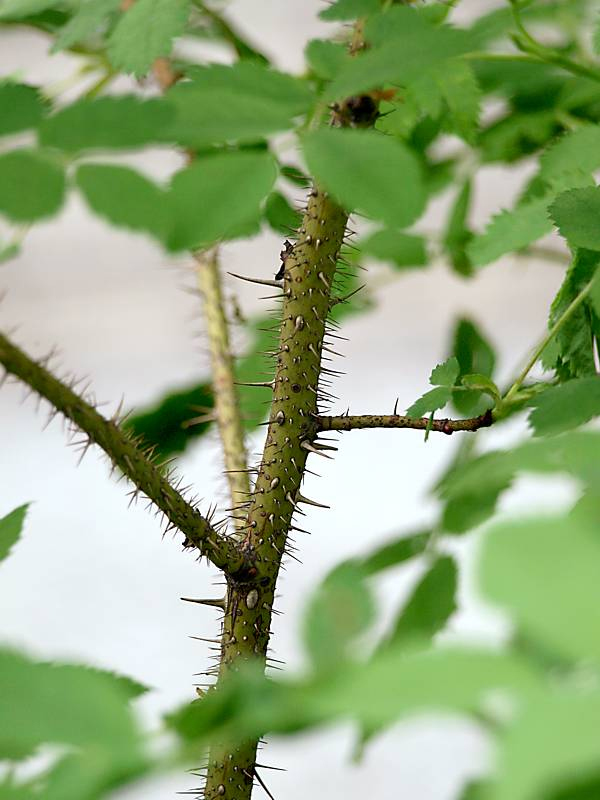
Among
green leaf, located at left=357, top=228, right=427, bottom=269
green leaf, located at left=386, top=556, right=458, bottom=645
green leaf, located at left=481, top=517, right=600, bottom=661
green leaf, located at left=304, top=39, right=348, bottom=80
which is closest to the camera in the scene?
green leaf, located at left=481, top=517, right=600, bottom=661

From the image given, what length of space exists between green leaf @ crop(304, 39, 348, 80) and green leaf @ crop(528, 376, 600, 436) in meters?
0.08

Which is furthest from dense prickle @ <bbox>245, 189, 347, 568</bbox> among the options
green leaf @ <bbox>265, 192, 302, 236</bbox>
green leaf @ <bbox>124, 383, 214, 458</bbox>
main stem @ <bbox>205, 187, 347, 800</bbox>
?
green leaf @ <bbox>124, 383, 214, 458</bbox>

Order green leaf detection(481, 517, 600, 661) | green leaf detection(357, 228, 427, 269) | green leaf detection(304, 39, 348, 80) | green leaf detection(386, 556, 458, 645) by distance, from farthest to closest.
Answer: green leaf detection(357, 228, 427, 269)
green leaf detection(386, 556, 458, 645)
green leaf detection(304, 39, 348, 80)
green leaf detection(481, 517, 600, 661)

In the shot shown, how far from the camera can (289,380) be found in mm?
249

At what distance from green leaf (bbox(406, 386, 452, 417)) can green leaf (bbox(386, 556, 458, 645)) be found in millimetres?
98

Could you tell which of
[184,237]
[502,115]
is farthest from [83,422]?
[502,115]

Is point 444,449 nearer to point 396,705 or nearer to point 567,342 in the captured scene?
point 567,342

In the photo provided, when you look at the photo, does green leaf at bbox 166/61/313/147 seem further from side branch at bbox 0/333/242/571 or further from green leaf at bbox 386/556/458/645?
green leaf at bbox 386/556/458/645

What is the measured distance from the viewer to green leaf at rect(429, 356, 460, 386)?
0.23m

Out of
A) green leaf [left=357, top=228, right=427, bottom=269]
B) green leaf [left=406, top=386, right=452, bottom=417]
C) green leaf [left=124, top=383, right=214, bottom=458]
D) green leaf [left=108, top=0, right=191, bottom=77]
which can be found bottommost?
green leaf [left=406, top=386, right=452, bottom=417]

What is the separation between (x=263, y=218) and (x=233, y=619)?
183 mm

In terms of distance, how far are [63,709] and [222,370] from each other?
27 centimetres

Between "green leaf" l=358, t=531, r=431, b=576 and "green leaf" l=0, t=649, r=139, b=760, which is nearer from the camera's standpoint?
"green leaf" l=0, t=649, r=139, b=760

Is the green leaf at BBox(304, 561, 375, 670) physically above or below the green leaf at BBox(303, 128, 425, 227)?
below
